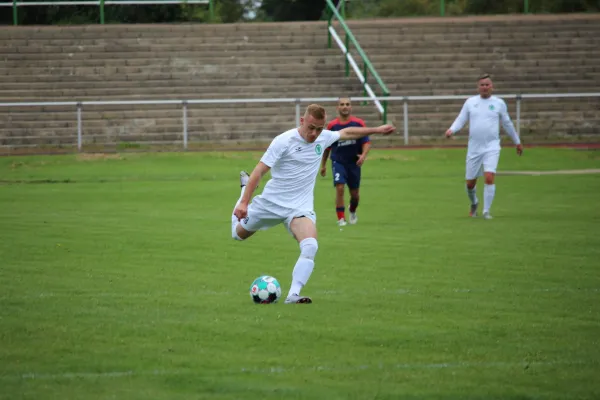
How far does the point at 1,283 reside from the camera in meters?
11.0

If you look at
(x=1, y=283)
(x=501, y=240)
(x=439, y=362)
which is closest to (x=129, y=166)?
(x=501, y=240)

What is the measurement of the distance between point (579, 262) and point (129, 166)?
61.6ft

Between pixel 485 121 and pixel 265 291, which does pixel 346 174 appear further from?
pixel 265 291

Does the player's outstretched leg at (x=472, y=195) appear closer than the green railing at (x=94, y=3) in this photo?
Yes

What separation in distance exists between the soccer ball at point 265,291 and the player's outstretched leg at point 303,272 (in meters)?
0.13

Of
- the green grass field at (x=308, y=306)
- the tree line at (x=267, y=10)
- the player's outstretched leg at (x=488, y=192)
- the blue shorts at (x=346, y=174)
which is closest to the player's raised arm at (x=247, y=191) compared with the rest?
the green grass field at (x=308, y=306)

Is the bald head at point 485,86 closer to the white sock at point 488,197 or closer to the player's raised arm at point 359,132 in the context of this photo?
the white sock at point 488,197

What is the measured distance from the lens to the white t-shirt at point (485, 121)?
1862cm

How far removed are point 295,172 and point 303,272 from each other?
3.76 ft

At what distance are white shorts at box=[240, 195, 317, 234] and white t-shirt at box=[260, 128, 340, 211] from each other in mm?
50

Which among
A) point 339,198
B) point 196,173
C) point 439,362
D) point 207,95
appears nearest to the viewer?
point 439,362

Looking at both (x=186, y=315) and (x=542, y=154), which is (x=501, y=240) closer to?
(x=186, y=315)

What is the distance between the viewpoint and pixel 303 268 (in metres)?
9.98

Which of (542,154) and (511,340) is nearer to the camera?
(511,340)
